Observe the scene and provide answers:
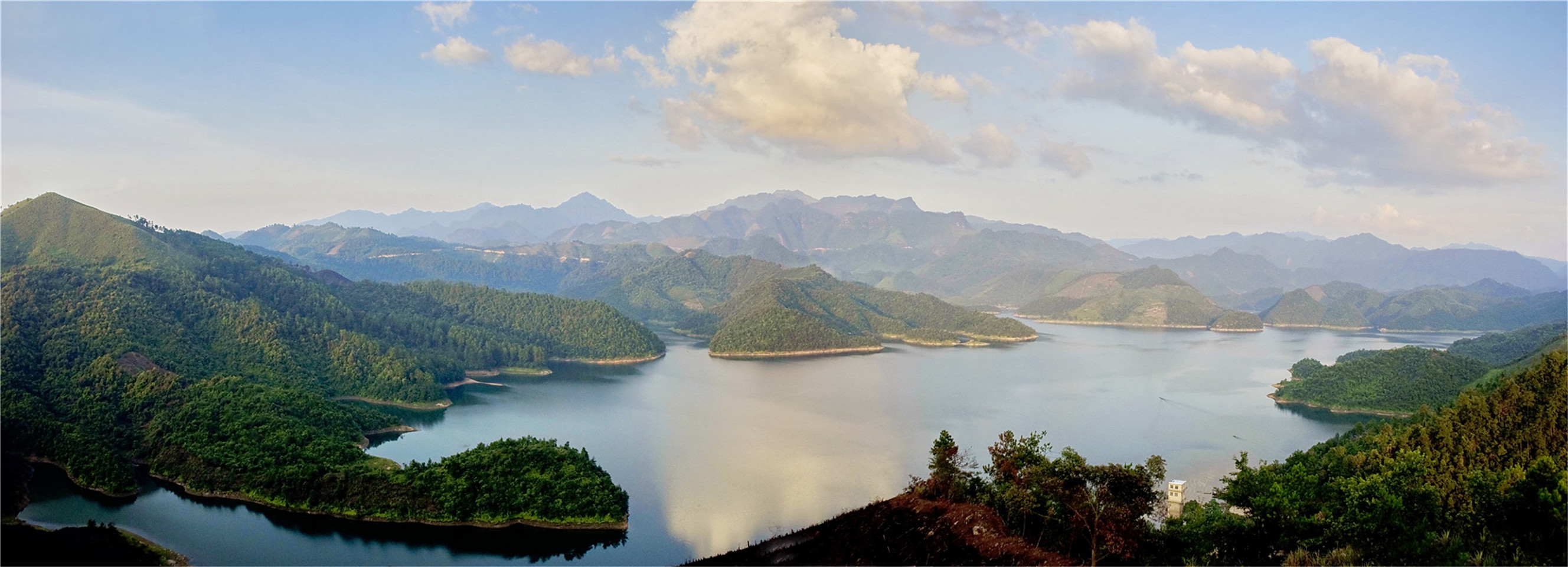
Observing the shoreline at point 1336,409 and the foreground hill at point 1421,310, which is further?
the foreground hill at point 1421,310

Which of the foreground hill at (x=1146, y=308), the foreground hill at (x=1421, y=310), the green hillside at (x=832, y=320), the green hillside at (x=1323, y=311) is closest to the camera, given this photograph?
the green hillside at (x=832, y=320)

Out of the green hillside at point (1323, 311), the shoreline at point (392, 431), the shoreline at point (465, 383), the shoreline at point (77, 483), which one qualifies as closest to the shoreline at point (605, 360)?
the shoreline at point (465, 383)

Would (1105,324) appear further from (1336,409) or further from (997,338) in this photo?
(1336,409)

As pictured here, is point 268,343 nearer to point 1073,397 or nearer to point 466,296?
point 466,296

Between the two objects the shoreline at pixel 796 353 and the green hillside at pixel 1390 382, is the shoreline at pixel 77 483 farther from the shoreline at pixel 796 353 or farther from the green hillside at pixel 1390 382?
the green hillside at pixel 1390 382

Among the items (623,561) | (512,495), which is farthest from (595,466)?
(623,561)

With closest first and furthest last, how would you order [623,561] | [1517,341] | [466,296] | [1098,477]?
[1098,477] < [623,561] < [1517,341] < [466,296]

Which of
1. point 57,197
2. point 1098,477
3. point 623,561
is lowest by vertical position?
point 623,561
